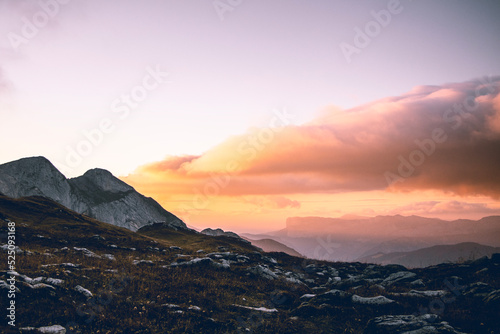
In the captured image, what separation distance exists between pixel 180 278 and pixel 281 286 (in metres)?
8.08

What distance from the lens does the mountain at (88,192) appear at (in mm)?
105938

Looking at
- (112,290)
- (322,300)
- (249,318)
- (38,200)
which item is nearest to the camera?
(249,318)

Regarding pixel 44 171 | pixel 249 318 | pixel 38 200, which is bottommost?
pixel 249 318

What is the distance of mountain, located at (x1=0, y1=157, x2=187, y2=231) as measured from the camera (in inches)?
4171

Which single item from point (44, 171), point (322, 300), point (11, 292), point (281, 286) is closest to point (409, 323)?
point (322, 300)

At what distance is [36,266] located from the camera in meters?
19.6

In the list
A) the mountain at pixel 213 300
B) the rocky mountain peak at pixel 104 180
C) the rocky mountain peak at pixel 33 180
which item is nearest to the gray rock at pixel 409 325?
the mountain at pixel 213 300

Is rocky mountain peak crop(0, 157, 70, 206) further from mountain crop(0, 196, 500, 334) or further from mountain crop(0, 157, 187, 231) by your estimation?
mountain crop(0, 196, 500, 334)

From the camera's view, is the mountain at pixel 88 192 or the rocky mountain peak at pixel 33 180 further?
the mountain at pixel 88 192

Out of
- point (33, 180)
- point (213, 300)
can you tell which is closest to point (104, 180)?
point (33, 180)

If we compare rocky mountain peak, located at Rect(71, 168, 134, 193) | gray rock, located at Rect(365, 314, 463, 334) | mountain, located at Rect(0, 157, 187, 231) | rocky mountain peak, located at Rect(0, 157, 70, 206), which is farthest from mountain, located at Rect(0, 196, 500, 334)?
rocky mountain peak, located at Rect(71, 168, 134, 193)

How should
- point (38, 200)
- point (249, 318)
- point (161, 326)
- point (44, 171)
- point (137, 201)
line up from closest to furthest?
1. point (161, 326)
2. point (249, 318)
3. point (38, 200)
4. point (44, 171)
5. point (137, 201)

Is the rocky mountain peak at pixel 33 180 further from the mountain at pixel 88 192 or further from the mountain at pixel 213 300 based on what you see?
the mountain at pixel 213 300

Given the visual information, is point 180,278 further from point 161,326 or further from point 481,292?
point 481,292
